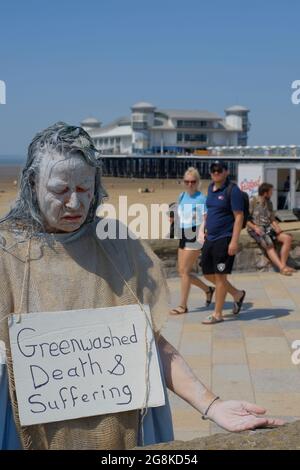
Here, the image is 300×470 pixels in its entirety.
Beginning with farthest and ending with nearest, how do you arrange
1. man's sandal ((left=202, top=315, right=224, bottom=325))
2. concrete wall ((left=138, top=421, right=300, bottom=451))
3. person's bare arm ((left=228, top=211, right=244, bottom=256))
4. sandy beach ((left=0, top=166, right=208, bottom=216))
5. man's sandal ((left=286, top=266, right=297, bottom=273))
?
sandy beach ((left=0, top=166, right=208, bottom=216)) → man's sandal ((left=286, top=266, right=297, bottom=273)) → man's sandal ((left=202, top=315, right=224, bottom=325)) → person's bare arm ((left=228, top=211, right=244, bottom=256)) → concrete wall ((left=138, top=421, right=300, bottom=451))

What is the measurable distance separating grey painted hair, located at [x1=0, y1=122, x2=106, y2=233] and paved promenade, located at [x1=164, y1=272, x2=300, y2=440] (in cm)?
267

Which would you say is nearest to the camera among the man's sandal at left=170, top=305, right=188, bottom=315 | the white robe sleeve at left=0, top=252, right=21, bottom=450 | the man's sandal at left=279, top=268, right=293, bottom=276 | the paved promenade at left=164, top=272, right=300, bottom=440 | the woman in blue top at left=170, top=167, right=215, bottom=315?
the white robe sleeve at left=0, top=252, right=21, bottom=450

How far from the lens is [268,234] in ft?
36.5

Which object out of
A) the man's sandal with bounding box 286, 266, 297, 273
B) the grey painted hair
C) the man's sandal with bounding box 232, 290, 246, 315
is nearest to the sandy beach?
the man's sandal with bounding box 286, 266, 297, 273

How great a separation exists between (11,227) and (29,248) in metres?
0.10

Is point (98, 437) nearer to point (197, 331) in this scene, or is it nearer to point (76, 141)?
point (76, 141)

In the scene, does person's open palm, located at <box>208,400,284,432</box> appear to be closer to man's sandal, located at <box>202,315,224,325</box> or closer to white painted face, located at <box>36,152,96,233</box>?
white painted face, located at <box>36,152,96,233</box>

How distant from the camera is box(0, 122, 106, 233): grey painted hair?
7.39ft

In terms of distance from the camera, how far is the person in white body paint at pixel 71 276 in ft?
7.30

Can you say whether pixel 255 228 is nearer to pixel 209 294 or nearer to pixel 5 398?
pixel 209 294

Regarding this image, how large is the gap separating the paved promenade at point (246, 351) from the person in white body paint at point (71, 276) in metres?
2.40

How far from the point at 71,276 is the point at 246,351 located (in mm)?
4623

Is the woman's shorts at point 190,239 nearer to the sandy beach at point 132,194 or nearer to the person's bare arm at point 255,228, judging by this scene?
the person's bare arm at point 255,228
